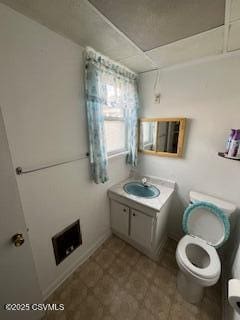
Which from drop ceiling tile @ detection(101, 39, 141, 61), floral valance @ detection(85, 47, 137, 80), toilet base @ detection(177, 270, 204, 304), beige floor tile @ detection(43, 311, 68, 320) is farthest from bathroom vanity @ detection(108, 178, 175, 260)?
drop ceiling tile @ detection(101, 39, 141, 61)

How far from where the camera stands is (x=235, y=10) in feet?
2.74

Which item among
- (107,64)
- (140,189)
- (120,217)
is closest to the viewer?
(107,64)

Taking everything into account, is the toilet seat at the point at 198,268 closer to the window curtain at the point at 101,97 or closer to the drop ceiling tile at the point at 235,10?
the window curtain at the point at 101,97

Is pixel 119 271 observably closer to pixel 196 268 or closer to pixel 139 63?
pixel 196 268

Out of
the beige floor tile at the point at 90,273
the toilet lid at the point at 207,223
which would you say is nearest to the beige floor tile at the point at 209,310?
the toilet lid at the point at 207,223

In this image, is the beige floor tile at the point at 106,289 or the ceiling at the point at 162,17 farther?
the beige floor tile at the point at 106,289

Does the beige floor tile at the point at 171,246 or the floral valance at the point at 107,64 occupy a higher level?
the floral valance at the point at 107,64

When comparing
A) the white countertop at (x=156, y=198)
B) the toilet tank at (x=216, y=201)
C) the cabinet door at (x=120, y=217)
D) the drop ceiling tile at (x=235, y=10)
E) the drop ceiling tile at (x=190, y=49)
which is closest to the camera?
the drop ceiling tile at (x=235, y=10)

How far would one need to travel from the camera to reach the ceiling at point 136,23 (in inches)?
31.7

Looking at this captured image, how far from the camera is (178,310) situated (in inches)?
48.6

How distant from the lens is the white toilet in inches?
49.3

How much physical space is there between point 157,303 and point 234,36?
7.78 ft

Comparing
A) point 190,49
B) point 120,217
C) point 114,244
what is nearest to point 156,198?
point 120,217

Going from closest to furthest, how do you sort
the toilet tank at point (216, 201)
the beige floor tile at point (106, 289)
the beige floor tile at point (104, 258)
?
the beige floor tile at point (106, 289) < the toilet tank at point (216, 201) < the beige floor tile at point (104, 258)
